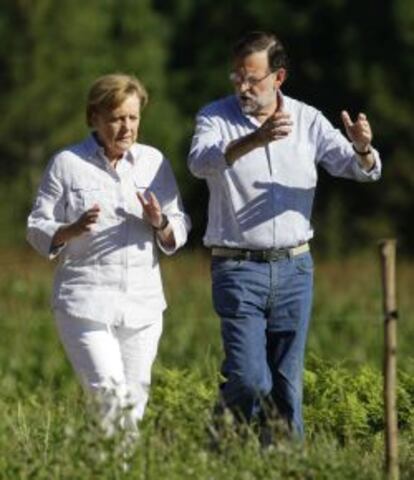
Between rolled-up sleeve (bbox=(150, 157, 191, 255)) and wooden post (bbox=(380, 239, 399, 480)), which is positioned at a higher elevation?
rolled-up sleeve (bbox=(150, 157, 191, 255))

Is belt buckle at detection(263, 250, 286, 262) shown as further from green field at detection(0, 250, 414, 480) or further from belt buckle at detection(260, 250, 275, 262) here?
green field at detection(0, 250, 414, 480)

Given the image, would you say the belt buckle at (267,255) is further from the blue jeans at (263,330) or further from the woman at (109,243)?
the woman at (109,243)

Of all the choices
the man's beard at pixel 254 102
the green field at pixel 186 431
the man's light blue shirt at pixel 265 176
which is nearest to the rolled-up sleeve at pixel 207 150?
the man's light blue shirt at pixel 265 176

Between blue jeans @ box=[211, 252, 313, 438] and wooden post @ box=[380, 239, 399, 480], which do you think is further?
blue jeans @ box=[211, 252, 313, 438]

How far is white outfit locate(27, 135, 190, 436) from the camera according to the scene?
23.7 ft

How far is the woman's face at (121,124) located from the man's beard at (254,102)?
41 cm

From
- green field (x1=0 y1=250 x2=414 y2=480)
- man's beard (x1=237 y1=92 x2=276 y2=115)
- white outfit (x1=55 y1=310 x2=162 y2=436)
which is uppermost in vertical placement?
man's beard (x1=237 y1=92 x2=276 y2=115)

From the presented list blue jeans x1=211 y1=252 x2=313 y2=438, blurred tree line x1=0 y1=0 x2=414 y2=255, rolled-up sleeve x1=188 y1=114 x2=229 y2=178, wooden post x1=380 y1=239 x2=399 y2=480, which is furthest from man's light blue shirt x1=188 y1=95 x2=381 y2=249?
blurred tree line x1=0 y1=0 x2=414 y2=255

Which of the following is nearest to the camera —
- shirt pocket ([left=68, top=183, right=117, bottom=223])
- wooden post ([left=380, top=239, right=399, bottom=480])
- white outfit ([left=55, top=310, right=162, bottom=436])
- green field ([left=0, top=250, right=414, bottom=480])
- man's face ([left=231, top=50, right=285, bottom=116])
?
green field ([left=0, top=250, right=414, bottom=480])

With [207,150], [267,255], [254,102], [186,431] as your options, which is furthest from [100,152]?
[186,431]

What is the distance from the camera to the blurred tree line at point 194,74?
37.0m

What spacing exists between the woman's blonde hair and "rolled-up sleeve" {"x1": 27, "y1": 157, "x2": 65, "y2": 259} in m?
0.26

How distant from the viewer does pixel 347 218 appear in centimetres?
4075

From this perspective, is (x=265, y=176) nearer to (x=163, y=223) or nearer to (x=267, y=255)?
(x=267, y=255)
